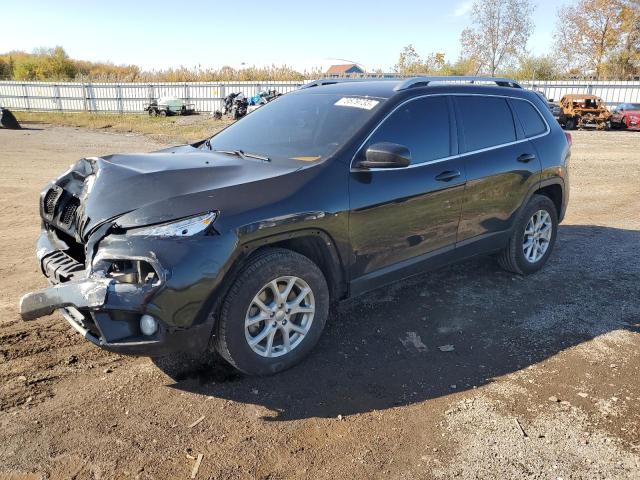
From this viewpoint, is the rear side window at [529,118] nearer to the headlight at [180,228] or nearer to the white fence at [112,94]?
the headlight at [180,228]

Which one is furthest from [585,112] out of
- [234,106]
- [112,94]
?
[112,94]

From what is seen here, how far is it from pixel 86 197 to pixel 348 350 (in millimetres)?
2101

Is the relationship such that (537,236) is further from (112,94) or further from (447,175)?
(112,94)

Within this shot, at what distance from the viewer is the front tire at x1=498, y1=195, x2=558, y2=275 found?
5109mm

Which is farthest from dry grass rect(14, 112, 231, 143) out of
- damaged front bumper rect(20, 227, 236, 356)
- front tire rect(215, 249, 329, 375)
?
damaged front bumper rect(20, 227, 236, 356)

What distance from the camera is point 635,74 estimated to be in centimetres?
4362

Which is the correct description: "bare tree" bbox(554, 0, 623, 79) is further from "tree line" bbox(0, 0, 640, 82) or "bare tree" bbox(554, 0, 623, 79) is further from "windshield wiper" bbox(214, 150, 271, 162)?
"windshield wiper" bbox(214, 150, 271, 162)

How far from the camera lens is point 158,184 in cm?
321

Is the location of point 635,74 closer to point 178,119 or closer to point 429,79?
point 178,119

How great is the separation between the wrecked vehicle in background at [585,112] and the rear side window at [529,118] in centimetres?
2274

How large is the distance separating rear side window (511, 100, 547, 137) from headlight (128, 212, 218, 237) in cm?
356

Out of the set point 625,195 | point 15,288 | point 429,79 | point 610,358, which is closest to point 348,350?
point 610,358

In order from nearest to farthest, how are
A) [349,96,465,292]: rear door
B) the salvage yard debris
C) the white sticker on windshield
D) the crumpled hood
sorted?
the salvage yard debris, the crumpled hood, [349,96,465,292]: rear door, the white sticker on windshield

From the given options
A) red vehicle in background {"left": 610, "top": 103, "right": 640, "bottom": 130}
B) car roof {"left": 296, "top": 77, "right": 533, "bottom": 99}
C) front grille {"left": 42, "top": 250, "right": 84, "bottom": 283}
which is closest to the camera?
front grille {"left": 42, "top": 250, "right": 84, "bottom": 283}
